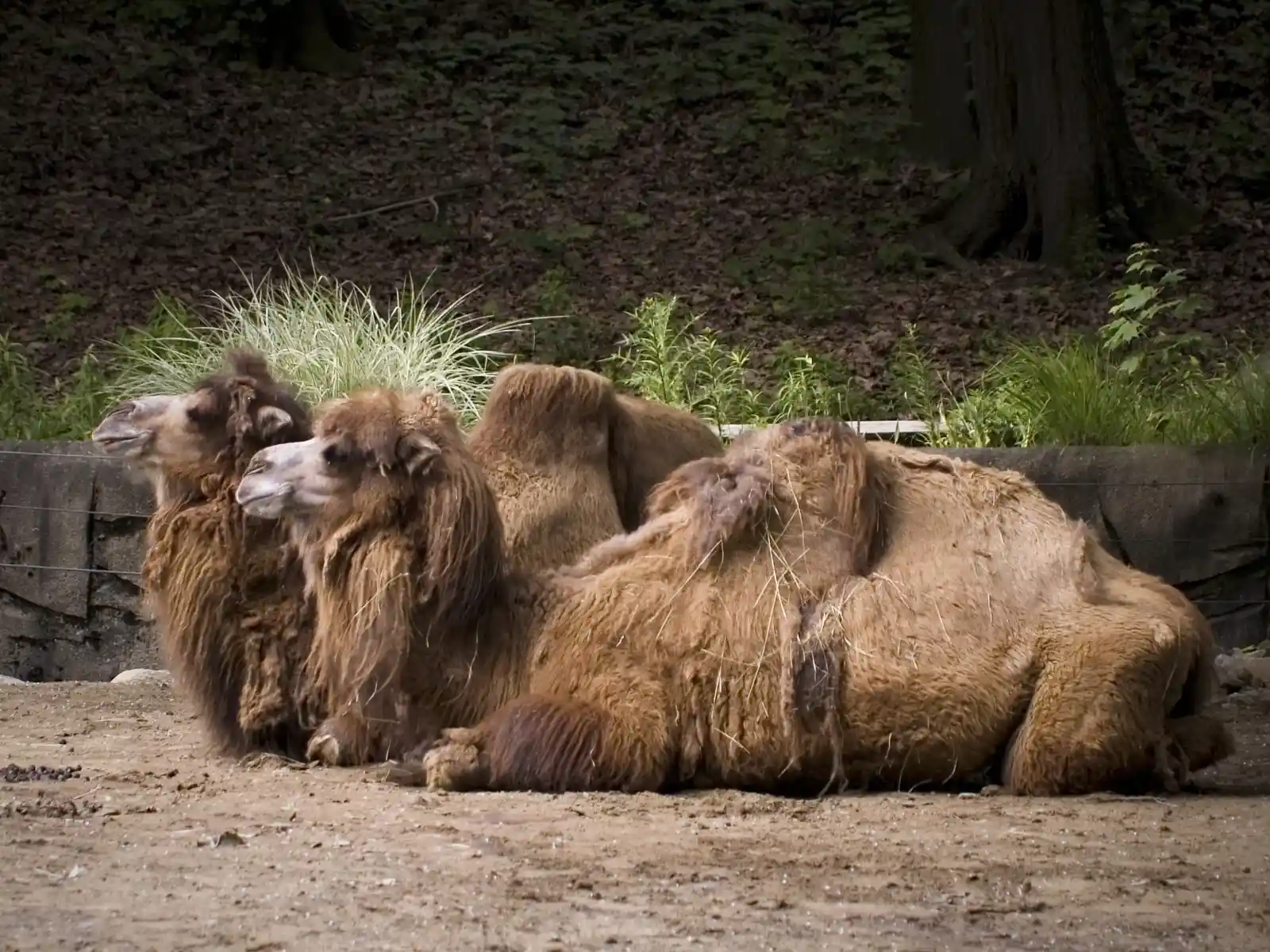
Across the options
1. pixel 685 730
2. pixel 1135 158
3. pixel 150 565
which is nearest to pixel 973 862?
pixel 685 730

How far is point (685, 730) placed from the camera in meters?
5.66

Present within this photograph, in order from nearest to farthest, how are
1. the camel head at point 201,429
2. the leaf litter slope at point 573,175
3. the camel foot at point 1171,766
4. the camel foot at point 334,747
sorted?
1. the camel foot at point 1171,766
2. the camel foot at point 334,747
3. the camel head at point 201,429
4. the leaf litter slope at point 573,175

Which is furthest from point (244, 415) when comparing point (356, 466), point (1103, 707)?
point (1103, 707)

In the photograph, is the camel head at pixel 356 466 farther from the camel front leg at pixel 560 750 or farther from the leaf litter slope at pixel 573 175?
the leaf litter slope at pixel 573 175

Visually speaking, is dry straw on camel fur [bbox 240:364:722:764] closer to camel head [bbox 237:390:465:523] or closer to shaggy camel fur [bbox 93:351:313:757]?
camel head [bbox 237:390:465:523]

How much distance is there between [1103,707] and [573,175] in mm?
12363

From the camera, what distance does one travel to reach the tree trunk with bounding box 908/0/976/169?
16781 millimetres

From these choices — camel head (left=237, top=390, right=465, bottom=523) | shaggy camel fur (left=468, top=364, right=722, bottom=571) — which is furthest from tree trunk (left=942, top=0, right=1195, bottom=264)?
camel head (left=237, top=390, right=465, bottom=523)

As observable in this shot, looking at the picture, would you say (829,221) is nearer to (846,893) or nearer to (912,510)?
(912,510)

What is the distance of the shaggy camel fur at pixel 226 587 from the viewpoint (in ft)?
20.8

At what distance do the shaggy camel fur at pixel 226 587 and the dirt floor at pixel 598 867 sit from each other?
323 millimetres

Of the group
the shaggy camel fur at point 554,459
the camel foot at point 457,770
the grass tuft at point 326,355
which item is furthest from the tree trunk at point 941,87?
the camel foot at point 457,770

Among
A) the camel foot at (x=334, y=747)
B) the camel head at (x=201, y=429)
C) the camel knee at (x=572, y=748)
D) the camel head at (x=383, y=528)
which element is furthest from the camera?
the camel head at (x=201, y=429)

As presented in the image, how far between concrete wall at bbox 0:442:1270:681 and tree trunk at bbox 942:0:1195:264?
17.9 feet
